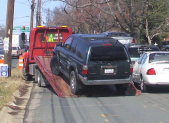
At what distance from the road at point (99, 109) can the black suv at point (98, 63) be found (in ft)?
2.14

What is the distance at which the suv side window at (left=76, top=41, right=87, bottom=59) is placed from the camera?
1185 centimetres

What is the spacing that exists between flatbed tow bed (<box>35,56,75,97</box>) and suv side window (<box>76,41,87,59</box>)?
141cm

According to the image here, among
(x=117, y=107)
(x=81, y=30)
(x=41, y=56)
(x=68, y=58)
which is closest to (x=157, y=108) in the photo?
(x=117, y=107)

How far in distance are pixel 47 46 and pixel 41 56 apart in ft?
2.70

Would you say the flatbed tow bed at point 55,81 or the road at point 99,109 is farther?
the flatbed tow bed at point 55,81

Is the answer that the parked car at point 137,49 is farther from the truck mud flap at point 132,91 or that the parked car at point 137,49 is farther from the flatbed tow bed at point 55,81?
the flatbed tow bed at point 55,81

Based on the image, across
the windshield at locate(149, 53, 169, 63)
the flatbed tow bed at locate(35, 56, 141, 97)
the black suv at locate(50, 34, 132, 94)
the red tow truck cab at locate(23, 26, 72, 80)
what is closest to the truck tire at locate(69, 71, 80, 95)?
the black suv at locate(50, 34, 132, 94)

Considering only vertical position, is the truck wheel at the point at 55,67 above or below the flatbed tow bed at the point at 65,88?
above

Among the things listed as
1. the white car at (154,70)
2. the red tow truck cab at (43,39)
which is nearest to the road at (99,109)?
the white car at (154,70)

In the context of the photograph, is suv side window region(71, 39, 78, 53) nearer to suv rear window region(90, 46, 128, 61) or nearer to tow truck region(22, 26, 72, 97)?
suv rear window region(90, 46, 128, 61)

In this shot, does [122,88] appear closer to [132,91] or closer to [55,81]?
[132,91]

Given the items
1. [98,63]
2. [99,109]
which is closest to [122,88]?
[98,63]

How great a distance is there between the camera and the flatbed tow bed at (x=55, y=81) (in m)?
12.4

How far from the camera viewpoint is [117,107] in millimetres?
10422
